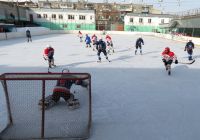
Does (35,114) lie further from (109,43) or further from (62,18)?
(62,18)

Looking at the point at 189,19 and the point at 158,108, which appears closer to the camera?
the point at 158,108

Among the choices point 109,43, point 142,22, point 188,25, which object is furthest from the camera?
point 142,22

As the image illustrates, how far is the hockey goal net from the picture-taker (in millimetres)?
3961

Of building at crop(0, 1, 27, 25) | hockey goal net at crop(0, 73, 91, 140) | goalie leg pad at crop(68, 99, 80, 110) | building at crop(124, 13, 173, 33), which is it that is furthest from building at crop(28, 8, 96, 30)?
hockey goal net at crop(0, 73, 91, 140)

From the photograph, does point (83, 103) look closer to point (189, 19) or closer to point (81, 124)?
point (81, 124)

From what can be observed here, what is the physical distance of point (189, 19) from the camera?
31.6 m

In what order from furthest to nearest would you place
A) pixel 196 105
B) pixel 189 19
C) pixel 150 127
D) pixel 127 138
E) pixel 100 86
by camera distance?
1. pixel 189 19
2. pixel 100 86
3. pixel 196 105
4. pixel 150 127
5. pixel 127 138

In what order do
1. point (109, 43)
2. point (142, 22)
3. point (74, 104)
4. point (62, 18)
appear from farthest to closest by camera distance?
point (142, 22) < point (62, 18) < point (109, 43) < point (74, 104)

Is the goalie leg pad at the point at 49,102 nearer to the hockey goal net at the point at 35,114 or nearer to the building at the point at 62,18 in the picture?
the hockey goal net at the point at 35,114

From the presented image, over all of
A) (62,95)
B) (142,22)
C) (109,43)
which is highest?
(142,22)

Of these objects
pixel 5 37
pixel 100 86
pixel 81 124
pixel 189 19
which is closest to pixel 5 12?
pixel 5 37

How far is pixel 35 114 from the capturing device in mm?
4453

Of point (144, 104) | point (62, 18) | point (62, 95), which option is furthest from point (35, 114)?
point (62, 18)

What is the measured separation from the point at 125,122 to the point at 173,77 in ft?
15.5
